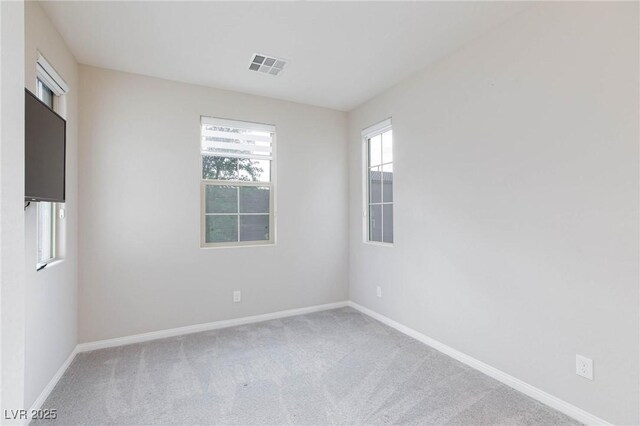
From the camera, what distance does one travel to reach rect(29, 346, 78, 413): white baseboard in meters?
2.07

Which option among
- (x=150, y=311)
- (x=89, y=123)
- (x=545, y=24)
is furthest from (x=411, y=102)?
(x=150, y=311)

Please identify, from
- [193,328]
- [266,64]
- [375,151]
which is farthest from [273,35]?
[193,328]

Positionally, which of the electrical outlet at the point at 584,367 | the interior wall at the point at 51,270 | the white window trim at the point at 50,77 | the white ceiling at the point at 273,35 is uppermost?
the white ceiling at the point at 273,35

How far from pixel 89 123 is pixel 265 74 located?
1.76 m

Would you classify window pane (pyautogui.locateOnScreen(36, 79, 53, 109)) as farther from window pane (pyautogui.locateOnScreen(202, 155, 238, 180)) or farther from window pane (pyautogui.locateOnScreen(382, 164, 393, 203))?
window pane (pyautogui.locateOnScreen(382, 164, 393, 203))

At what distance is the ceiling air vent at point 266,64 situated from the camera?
290 centimetres

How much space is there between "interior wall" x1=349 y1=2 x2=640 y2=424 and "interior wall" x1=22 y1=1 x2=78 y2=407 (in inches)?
122

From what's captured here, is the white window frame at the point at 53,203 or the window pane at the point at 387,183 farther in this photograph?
the window pane at the point at 387,183

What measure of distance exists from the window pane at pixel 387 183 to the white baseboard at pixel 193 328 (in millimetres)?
1639

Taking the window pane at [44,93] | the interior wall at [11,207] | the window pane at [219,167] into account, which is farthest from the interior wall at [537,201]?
the window pane at [44,93]

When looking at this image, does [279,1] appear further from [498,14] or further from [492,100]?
[492,100]

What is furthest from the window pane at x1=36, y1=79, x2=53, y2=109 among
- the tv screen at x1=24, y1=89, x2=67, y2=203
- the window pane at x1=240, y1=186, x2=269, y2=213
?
the window pane at x1=240, y1=186, x2=269, y2=213

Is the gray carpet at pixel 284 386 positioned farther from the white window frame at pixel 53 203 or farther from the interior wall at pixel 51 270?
the white window frame at pixel 53 203

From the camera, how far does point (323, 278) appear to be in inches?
167
